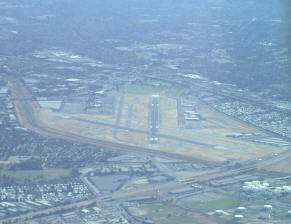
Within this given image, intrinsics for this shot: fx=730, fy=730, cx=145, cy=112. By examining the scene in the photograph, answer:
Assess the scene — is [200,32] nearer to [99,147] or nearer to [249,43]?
[249,43]

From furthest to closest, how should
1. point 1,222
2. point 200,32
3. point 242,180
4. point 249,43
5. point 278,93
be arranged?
point 200,32, point 249,43, point 278,93, point 242,180, point 1,222

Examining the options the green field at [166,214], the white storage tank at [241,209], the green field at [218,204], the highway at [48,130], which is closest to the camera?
the green field at [166,214]

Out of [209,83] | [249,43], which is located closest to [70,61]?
[209,83]

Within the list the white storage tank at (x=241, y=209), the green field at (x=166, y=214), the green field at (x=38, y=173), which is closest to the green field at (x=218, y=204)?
the white storage tank at (x=241, y=209)

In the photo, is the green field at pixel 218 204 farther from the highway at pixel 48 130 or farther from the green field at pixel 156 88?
the green field at pixel 156 88

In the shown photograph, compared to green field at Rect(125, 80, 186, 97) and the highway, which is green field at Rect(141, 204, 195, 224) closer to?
the highway

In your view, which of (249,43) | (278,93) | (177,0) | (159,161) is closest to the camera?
(159,161)
